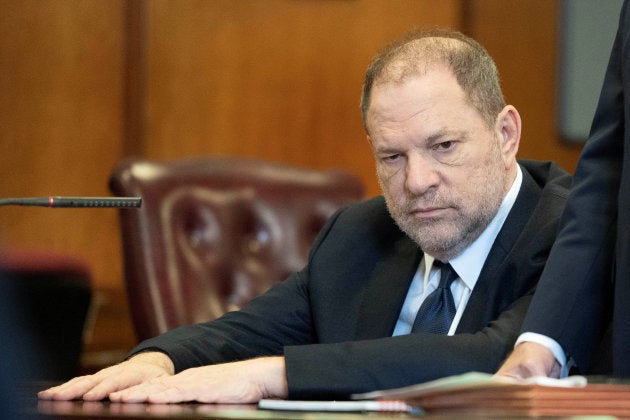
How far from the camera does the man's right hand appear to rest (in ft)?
5.92

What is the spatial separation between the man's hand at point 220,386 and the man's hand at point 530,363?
41 centimetres

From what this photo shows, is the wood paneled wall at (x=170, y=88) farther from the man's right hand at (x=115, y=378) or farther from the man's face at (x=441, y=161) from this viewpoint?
the man's right hand at (x=115, y=378)

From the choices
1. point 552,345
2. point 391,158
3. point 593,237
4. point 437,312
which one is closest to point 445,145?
point 391,158

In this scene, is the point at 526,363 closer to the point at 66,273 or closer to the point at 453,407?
the point at 453,407

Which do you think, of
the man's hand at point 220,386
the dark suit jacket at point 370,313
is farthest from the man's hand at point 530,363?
the man's hand at point 220,386

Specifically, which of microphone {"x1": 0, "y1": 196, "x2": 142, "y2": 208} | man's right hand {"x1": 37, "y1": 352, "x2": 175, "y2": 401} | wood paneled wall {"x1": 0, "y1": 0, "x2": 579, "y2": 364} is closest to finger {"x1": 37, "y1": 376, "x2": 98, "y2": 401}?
man's right hand {"x1": 37, "y1": 352, "x2": 175, "y2": 401}

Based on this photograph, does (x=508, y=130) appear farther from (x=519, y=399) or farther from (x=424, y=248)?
(x=519, y=399)

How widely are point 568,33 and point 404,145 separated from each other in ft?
9.60

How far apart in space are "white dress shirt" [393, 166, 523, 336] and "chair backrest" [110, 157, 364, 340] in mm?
942

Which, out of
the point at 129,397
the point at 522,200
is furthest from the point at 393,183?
the point at 129,397

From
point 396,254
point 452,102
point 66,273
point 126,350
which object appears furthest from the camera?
point 126,350

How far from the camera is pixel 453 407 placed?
42.9 inches

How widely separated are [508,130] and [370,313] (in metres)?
0.57

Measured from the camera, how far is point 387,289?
252cm
